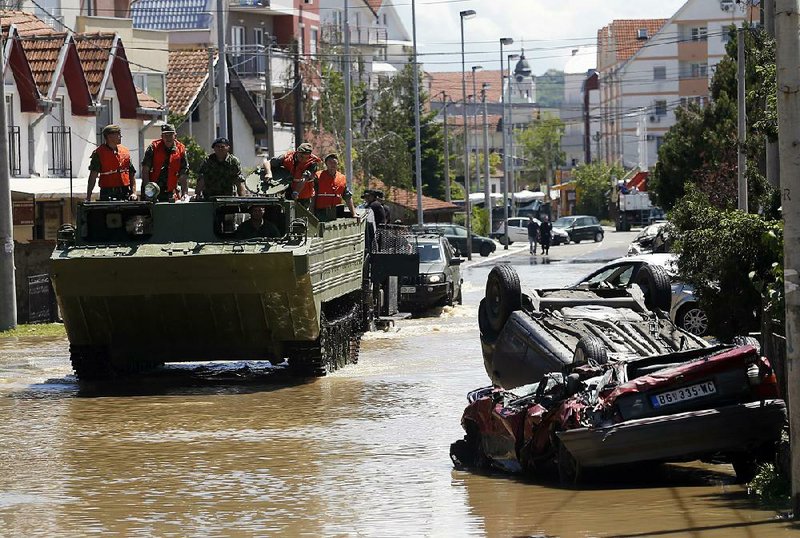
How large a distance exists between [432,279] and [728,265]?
1778 centimetres

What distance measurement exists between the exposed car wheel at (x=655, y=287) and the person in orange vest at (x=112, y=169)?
6.68 metres

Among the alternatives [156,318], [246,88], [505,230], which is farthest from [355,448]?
[505,230]

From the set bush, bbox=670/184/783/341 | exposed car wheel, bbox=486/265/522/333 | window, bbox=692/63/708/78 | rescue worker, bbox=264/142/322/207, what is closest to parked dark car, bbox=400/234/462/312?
rescue worker, bbox=264/142/322/207

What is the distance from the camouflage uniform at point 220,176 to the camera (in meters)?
21.2

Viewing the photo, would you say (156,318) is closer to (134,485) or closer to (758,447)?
(134,485)

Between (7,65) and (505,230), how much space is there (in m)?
43.3

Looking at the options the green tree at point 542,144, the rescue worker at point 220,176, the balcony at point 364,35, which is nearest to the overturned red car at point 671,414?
the rescue worker at point 220,176

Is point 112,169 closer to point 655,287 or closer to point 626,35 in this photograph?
point 655,287

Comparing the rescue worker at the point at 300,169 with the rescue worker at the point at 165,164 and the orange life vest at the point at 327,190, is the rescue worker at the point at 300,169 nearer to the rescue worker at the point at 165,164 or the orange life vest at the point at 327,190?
the orange life vest at the point at 327,190

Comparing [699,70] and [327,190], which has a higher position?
[699,70]

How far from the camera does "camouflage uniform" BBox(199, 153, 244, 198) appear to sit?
21.2 meters

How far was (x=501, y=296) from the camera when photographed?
656 inches

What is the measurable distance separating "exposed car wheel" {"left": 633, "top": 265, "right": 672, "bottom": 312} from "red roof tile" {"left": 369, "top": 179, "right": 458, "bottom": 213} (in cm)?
4929

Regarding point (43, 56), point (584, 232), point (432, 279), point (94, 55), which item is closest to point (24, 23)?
point (43, 56)
